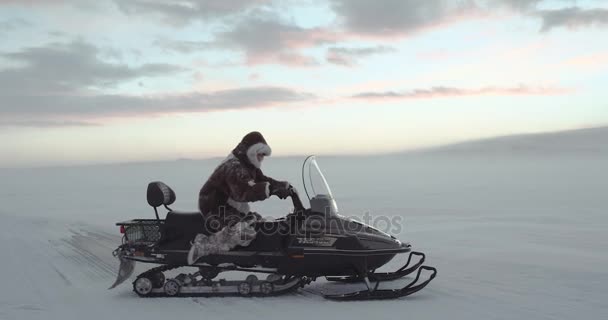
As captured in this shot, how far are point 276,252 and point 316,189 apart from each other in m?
0.89

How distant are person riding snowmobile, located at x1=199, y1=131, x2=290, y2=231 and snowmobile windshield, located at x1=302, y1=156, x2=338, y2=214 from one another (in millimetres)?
374

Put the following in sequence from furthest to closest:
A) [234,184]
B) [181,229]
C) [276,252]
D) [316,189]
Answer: [316,189] → [181,229] → [276,252] → [234,184]

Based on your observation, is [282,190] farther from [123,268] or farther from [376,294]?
[123,268]

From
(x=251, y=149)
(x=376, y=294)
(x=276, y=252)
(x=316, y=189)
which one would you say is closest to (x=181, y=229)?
(x=276, y=252)

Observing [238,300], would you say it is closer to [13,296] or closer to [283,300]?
[283,300]

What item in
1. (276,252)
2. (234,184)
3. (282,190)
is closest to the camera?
(234,184)

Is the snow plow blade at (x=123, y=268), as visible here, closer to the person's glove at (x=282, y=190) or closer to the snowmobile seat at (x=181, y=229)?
the snowmobile seat at (x=181, y=229)

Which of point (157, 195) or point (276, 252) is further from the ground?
point (157, 195)

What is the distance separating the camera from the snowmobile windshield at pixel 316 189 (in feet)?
20.5

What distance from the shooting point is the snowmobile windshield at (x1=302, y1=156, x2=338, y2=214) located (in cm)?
626

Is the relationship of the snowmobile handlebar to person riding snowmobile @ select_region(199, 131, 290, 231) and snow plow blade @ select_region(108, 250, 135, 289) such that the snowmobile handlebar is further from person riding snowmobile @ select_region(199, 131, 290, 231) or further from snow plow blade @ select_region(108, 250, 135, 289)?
snow plow blade @ select_region(108, 250, 135, 289)

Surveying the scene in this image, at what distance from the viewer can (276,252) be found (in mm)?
6133

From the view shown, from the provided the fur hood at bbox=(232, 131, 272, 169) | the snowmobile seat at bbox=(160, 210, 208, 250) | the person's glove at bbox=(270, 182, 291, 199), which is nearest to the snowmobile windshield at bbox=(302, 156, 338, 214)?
the person's glove at bbox=(270, 182, 291, 199)

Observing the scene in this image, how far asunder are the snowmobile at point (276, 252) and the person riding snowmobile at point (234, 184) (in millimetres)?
177
